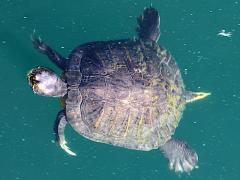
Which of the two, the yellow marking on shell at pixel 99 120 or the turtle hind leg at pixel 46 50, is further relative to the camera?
the turtle hind leg at pixel 46 50

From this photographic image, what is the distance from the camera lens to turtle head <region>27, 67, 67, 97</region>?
17.2ft

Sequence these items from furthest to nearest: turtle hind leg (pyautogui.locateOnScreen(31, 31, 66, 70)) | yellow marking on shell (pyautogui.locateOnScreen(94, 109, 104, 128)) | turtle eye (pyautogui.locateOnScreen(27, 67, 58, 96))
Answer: turtle hind leg (pyautogui.locateOnScreen(31, 31, 66, 70)) → yellow marking on shell (pyautogui.locateOnScreen(94, 109, 104, 128)) → turtle eye (pyautogui.locateOnScreen(27, 67, 58, 96))

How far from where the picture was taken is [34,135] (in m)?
7.68

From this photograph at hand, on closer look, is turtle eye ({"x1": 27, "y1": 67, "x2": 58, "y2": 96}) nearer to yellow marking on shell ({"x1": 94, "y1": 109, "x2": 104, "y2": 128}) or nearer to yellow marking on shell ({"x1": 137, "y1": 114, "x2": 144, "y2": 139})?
yellow marking on shell ({"x1": 94, "y1": 109, "x2": 104, "y2": 128})

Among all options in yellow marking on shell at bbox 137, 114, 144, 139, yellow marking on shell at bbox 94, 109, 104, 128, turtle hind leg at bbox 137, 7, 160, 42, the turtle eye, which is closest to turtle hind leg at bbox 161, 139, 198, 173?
yellow marking on shell at bbox 137, 114, 144, 139

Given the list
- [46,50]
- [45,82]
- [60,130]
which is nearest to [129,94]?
[45,82]

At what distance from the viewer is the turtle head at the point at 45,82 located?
5238 millimetres

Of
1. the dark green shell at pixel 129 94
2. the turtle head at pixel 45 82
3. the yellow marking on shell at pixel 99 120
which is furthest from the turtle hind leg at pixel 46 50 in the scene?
the yellow marking on shell at pixel 99 120

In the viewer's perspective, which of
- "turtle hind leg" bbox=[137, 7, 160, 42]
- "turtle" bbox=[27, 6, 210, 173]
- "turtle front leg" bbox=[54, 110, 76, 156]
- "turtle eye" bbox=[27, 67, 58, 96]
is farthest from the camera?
"turtle hind leg" bbox=[137, 7, 160, 42]

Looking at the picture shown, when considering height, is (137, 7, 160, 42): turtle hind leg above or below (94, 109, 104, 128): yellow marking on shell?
above

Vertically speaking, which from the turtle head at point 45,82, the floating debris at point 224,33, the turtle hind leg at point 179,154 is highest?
the turtle head at point 45,82

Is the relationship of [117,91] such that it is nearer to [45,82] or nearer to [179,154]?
[45,82]

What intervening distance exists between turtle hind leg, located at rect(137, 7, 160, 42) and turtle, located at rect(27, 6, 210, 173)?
57cm

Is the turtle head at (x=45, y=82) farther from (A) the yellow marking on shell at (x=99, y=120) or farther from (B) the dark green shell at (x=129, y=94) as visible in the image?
(A) the yellow marking on shell at (x=99, y=120)
